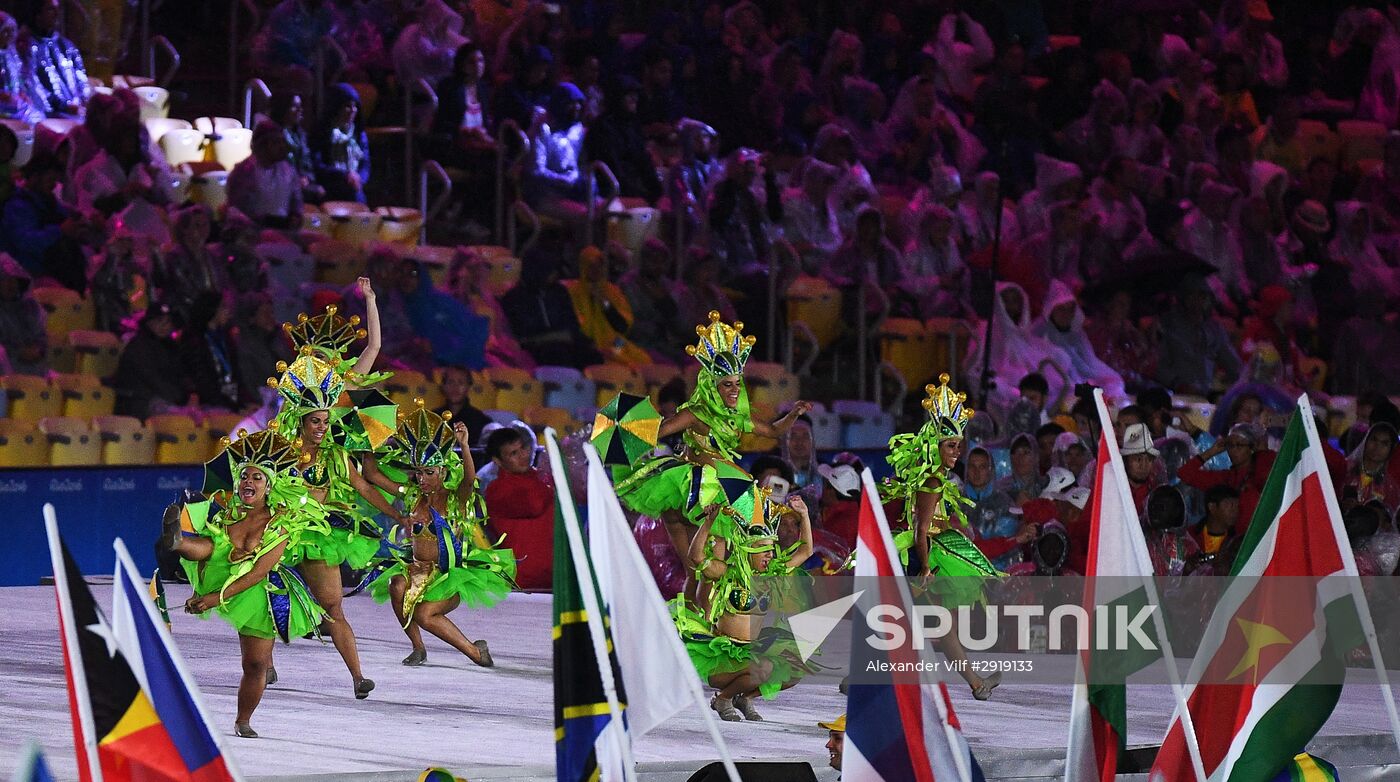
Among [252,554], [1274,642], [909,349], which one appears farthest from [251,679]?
[909,349]

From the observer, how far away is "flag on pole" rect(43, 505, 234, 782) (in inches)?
184

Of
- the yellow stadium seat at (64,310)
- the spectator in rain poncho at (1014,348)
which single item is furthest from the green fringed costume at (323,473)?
the spectator in rain poncho at (1014,348)

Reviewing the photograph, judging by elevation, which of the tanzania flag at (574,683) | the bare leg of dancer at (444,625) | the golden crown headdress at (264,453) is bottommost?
the bare leg of dancer at (444,625)

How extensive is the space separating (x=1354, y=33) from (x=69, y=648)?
54.3 feet

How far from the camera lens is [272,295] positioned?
13.1 metres

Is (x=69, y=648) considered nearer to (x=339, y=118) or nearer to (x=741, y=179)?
(x=339, y=118)

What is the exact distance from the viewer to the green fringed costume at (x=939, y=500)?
8.96 metres

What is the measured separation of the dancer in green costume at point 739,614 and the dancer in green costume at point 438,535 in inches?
50.4

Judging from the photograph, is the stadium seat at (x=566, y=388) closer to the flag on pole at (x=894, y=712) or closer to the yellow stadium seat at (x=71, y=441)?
the yellow stadium seat at (x=71, y=441)

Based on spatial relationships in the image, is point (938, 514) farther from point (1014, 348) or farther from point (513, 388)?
point (1014, 348)

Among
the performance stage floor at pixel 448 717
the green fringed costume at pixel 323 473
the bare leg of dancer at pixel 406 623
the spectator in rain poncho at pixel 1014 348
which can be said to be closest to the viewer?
the performance stage floor at pixel 448 717

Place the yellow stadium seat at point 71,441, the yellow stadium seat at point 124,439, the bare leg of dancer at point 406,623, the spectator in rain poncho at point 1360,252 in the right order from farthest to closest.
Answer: the spectator in rain poncho at point 1360,252
the yellow stadium seat at point 124,439
the yellow stadium seat at point 71,441
the bare leg of dancer at point 406,623

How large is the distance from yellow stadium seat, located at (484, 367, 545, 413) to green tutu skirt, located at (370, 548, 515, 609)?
4.04 m

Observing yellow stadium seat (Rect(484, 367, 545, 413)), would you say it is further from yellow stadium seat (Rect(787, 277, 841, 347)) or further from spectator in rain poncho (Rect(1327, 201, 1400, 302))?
spectator in rain poncho (Rect(1327, 201, 1400, 302))
